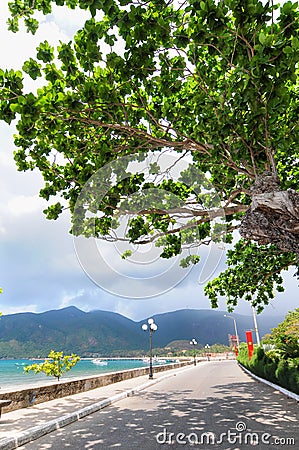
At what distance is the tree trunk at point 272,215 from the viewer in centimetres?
668

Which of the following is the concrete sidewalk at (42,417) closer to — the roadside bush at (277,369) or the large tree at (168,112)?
the large tree at (168,112)

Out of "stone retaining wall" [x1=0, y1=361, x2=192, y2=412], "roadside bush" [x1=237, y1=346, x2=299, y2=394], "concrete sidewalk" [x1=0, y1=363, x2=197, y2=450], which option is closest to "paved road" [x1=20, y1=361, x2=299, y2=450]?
"concrete sidewalk" [x1=0, y1=363, x2=197, y2=450]

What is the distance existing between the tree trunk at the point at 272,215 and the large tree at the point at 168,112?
2 centimetres

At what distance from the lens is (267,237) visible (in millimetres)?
7293

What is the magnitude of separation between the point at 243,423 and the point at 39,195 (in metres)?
7.63

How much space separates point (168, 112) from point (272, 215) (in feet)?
10.8

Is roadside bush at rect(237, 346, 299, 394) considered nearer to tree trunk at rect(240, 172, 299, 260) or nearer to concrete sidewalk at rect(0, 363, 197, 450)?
concrete sidewalk at rect(0, 363, 197, 450)

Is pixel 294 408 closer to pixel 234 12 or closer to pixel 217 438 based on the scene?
pixel 217 438

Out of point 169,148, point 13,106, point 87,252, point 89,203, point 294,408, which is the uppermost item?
point 169,148

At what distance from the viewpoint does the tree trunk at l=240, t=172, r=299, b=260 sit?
6.68m

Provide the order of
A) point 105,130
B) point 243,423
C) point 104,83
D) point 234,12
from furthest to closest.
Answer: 1. point 105,130
2. point 243,423
3. point 104,83
4. point 234,12

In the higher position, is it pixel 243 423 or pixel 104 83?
pixel 104 83

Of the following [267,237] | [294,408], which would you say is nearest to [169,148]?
[267,237]

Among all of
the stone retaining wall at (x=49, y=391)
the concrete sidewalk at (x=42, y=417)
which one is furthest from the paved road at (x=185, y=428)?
the stone retaining wall at (x=49, y=391)
